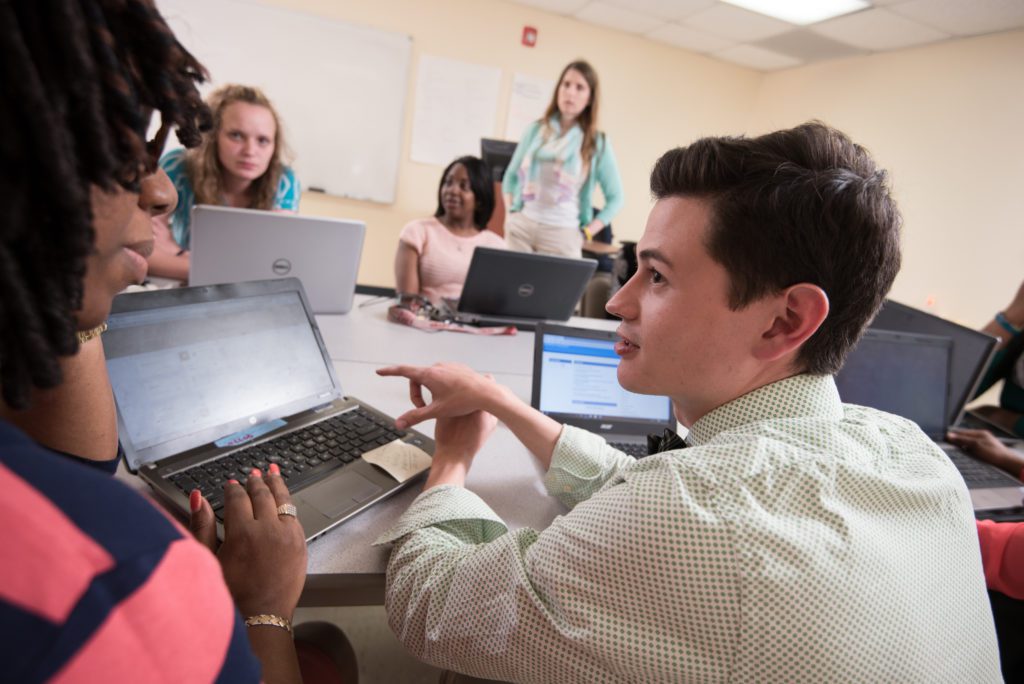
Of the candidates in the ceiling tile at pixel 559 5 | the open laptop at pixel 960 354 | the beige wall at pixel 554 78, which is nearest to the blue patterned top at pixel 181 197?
the open laptop at pixel 960 354

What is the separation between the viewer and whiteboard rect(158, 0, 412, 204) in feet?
13.2

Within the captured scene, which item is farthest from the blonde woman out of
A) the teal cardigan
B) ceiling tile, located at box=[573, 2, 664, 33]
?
ceiling tile, located at box=[573, 2, 664, 33]

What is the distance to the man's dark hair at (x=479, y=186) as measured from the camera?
8.83 feet

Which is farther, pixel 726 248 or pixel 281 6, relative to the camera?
pixel 281 6

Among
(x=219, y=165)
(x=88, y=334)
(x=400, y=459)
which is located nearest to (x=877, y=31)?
(x=219, y=165)

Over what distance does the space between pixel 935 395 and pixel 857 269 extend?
4.11 feet

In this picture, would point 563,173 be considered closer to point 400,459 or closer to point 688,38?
point 688,38

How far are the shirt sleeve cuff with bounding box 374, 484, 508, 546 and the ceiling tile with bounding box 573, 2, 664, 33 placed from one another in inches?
178

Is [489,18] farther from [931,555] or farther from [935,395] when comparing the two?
[931,555]

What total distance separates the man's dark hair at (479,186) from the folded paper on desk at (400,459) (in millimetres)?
1943

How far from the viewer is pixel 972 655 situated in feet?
2.04

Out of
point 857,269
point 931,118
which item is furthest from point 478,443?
point 931,118

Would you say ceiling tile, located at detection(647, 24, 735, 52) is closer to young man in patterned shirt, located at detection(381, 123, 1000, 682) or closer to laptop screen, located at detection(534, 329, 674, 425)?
laptop screen, located at detection(534, 329, 674, 425)

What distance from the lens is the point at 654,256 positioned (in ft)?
2.55
